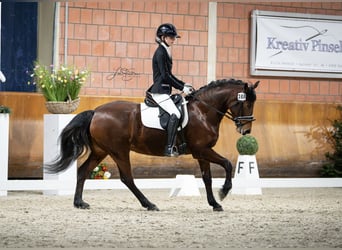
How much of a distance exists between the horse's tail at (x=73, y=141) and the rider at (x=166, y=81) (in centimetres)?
75

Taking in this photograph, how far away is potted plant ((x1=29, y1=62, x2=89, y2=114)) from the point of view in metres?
9.22

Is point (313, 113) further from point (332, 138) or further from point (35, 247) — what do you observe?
point (35, 247)

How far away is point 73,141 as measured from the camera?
A: 7141mm

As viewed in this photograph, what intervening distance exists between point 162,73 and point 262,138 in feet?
16.2

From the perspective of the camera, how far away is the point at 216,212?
6.93 meters

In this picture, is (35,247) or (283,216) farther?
(283,216)

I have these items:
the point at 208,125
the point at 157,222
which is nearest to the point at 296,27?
the point at 208,125

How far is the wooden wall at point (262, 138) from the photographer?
1012 centimetres

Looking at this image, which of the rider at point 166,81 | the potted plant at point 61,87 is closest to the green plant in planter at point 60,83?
the potted plant at point 61,87

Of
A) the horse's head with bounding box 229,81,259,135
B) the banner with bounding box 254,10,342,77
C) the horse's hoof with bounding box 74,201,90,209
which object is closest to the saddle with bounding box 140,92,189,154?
the horse's head with bounding box 229,81,259,135

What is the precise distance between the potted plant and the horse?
6.81ft

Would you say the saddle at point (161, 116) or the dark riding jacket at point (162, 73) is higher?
the dark riding jacket at point (162, 73)

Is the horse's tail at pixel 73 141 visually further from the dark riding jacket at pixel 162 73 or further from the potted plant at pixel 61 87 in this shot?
the potted plant at pixel 61 87

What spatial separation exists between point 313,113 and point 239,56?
4.94ft
